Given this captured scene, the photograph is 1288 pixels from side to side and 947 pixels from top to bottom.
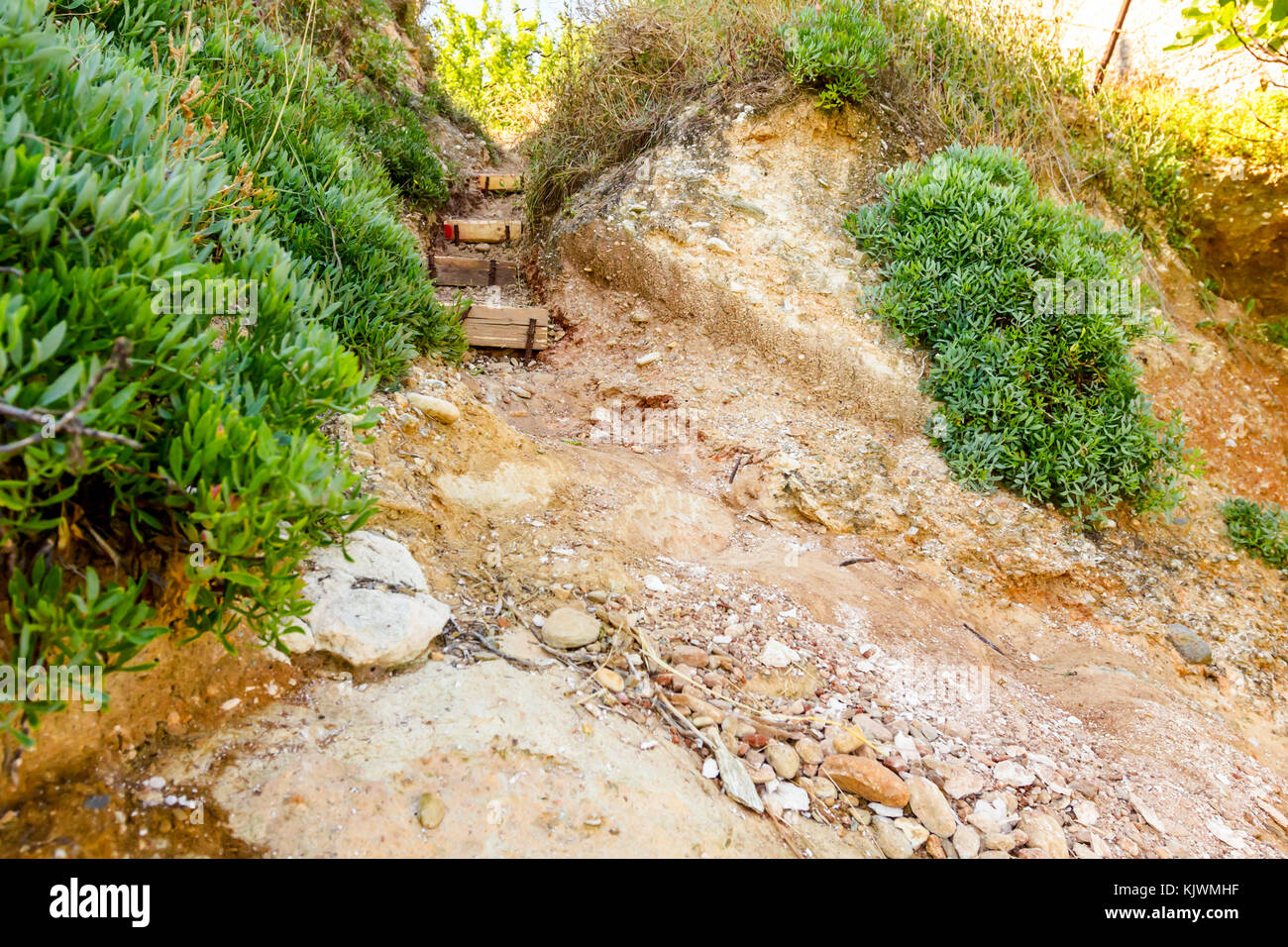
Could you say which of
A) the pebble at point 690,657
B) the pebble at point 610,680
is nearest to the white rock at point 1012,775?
the pebble at point 690,657

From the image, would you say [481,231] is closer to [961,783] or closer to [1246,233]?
[961,783]

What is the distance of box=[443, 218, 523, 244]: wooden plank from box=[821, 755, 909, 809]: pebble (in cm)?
638

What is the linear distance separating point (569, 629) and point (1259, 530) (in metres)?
4.93

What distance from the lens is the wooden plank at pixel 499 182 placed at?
8625 millimetres

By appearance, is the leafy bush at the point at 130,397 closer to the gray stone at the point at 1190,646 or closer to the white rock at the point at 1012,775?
the white rock at the point at 1012,775

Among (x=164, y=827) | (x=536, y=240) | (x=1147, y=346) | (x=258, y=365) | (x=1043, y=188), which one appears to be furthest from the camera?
(x=536, y=240)

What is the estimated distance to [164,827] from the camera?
171 centimetres

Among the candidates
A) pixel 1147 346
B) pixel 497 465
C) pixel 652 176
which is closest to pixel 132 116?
pixel 497 465

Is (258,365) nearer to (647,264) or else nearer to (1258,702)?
(647,264)

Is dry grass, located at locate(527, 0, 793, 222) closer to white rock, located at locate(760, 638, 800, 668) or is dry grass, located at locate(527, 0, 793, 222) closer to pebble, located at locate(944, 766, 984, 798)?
white rock, located at locate(760, 638, 800, 668)

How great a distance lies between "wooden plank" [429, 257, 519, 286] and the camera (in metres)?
6.95

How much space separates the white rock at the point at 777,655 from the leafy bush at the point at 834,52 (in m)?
4.98

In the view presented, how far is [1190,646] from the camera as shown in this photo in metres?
4.19
